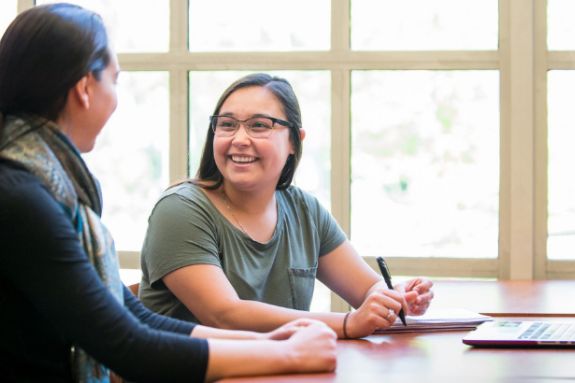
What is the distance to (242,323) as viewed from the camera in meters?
2.00

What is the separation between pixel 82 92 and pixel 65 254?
0.31 meters

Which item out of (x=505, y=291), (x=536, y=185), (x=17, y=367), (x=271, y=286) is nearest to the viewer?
(x=17, y=367)

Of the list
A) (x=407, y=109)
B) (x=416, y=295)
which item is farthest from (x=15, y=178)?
(x=407, y=109)

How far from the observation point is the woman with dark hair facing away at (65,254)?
1.38m

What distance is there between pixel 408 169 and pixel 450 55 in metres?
0.49

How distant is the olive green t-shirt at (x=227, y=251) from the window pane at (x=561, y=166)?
4.81ft

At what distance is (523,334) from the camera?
1.83 m

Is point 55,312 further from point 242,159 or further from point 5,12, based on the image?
point 5,12

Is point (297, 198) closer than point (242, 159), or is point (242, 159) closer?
point (242, 159)

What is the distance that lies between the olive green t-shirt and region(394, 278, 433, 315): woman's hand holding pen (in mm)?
278

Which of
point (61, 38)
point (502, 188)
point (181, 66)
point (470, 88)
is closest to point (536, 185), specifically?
point (502, 188)

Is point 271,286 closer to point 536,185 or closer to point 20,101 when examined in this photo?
point 20,101

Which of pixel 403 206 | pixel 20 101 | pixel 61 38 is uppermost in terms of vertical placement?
pixel 61 38

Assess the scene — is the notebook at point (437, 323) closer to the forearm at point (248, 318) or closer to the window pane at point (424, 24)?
the forearm at point (248, 318)
